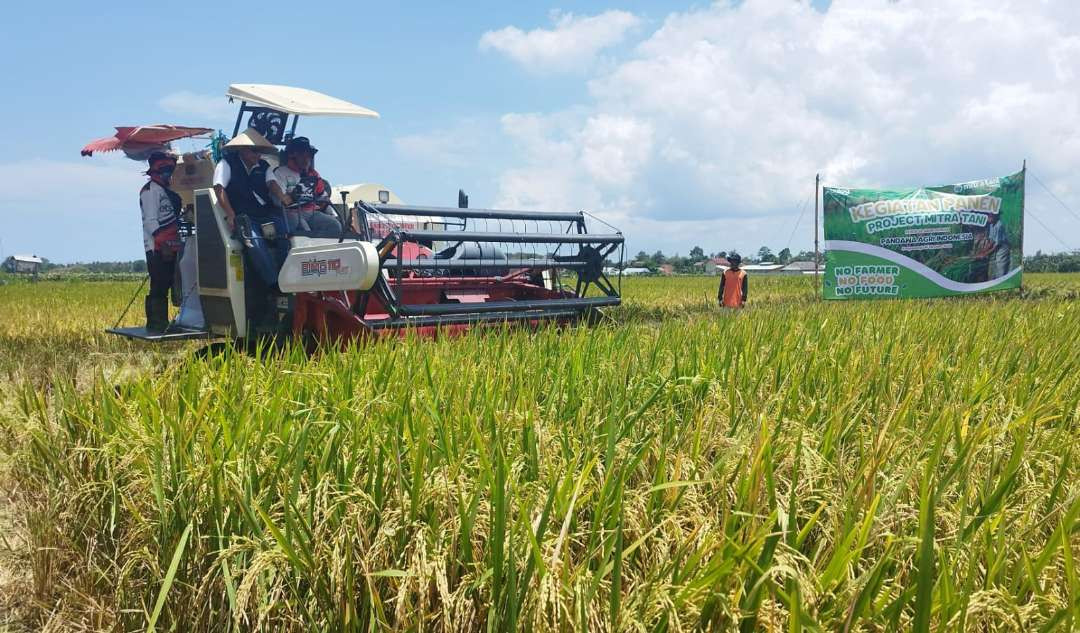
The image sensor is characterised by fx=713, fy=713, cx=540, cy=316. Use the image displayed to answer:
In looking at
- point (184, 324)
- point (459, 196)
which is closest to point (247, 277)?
point (184, 324)

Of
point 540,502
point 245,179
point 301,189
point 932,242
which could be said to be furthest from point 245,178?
point 932,242

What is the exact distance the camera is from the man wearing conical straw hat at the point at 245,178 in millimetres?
6137

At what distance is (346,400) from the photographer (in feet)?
8.55

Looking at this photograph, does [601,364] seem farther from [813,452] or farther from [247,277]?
[247,277]

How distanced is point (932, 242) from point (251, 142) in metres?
13.0

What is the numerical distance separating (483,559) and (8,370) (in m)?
5.14

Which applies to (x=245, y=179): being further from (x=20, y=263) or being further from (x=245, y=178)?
(x=20, y=263)

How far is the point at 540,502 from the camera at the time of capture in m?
1.90

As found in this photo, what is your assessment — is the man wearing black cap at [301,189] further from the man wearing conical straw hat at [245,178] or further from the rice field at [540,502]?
the rice field at [540,502]

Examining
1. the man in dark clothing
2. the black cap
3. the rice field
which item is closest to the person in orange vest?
the black cap

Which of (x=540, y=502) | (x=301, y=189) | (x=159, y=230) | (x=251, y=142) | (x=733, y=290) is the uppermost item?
(x=251, y=142)

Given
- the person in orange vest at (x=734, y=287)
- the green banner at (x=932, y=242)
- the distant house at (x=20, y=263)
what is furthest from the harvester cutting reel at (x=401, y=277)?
the distant house at (x=20, y=263)

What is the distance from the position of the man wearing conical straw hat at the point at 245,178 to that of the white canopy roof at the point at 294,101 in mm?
308

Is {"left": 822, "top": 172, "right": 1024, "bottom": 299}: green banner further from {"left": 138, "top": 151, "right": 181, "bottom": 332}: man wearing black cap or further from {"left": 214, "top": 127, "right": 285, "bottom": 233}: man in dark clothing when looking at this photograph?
{"left": 138, "top": 151, "right": 181, "bottom": 332}: man wearing black cap
